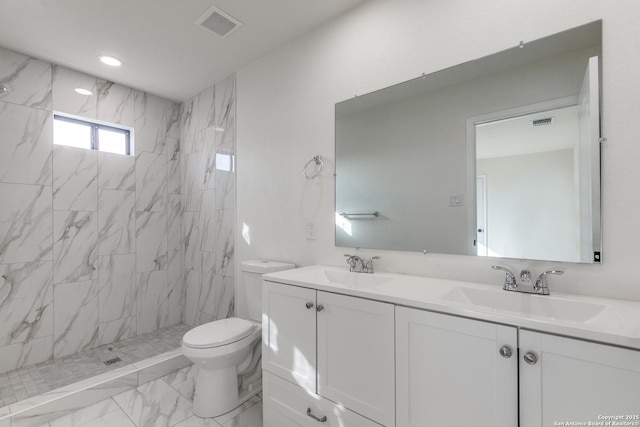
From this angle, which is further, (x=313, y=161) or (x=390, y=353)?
(x=313, y=161)

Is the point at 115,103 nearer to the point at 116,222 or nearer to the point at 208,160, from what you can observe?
the point at 208,160

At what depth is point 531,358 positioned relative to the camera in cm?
89

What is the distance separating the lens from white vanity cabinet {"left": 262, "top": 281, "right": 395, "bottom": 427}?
47.7 inches

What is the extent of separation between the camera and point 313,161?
2062 millimetres

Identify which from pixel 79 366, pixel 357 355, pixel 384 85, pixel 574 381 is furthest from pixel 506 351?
pixel 79 366

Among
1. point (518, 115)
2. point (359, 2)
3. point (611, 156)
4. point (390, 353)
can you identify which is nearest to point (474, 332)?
point (390, 353)

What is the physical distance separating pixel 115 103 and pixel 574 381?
371 centimetres

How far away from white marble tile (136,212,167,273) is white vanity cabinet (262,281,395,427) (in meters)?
2.05

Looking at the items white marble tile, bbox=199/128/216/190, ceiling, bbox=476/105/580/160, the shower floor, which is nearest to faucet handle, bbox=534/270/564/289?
ceiling, bbox=476/105/580/160

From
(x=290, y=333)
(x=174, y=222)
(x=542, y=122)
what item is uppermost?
(x=542, y=122)

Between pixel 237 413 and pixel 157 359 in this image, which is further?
pixel 157 359

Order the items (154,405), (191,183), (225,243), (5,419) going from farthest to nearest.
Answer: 1. (191,183)
2. (225,243)
3. (154,405)
4. (5,419)

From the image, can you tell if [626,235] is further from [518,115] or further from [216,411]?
[216,411]

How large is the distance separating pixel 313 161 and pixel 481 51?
1118 mm
